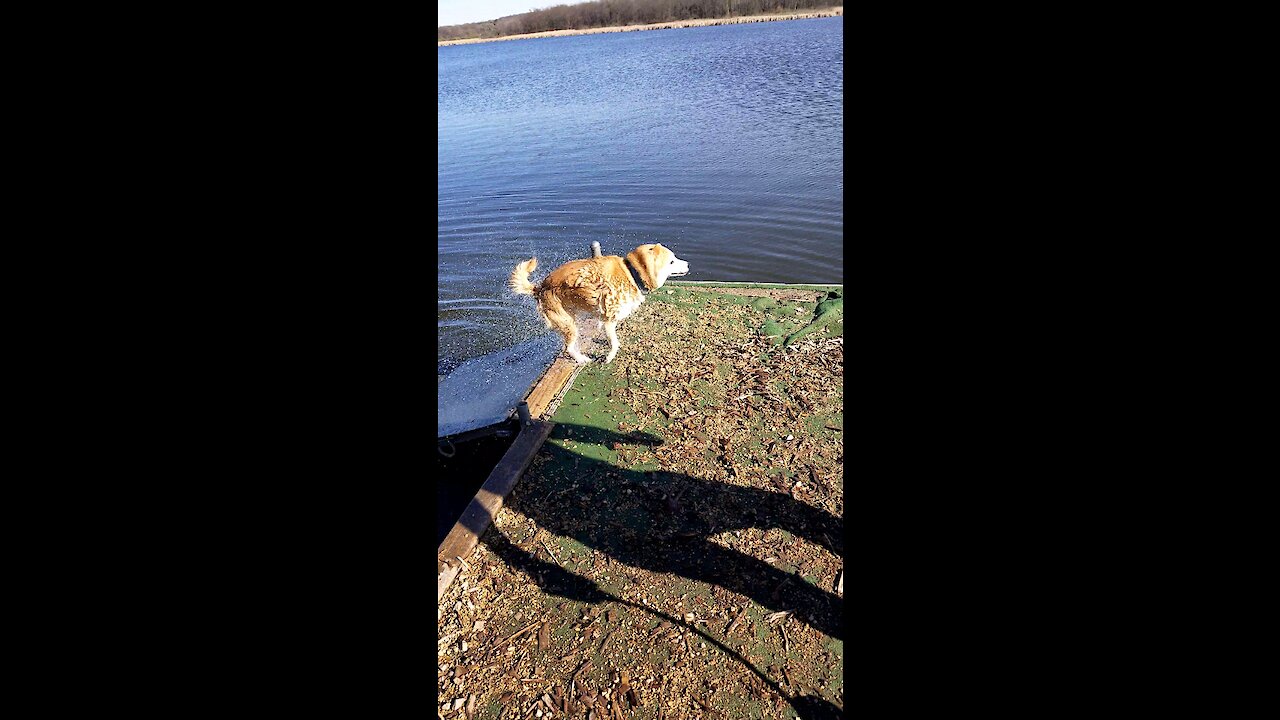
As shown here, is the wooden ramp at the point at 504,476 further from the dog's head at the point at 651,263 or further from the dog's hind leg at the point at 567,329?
the dog's head at the point at 651,263

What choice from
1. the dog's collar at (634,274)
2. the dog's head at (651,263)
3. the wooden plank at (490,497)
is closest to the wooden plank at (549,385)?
the wooden plank at (490,497)

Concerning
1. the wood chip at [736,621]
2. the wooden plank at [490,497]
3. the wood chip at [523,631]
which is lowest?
the wood chip at [523,631]

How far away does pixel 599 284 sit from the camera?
26.2 feet

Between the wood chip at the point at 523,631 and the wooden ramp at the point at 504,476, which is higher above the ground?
the wooden ramp at the point at 504,476

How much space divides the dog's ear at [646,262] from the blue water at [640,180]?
2441mm

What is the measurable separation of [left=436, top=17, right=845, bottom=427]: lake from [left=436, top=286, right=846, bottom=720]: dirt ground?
2152 millimetres

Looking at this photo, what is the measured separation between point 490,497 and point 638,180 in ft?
54.0

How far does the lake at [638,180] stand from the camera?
15.4 metres

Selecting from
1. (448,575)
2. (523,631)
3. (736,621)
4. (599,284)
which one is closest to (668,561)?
(736,621)

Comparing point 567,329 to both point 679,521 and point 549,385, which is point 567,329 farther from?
point 679,521
